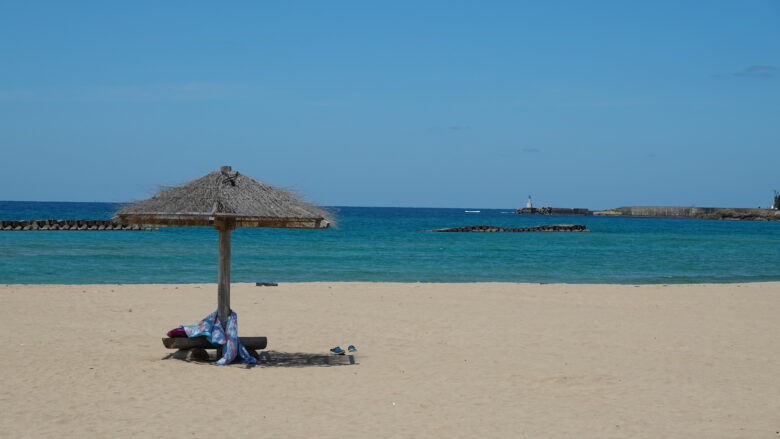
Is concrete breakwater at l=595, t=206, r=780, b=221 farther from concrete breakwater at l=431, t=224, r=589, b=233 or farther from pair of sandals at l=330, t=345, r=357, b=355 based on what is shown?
pair of sandals at l=330, t=345, r=357, b=355

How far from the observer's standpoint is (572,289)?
20.1m

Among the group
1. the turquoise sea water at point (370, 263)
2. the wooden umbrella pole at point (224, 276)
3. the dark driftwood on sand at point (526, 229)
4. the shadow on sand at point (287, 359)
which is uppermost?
the wooden umbrella pole at point (224, 276)

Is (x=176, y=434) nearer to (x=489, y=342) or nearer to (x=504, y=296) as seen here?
(x=489, y=342)

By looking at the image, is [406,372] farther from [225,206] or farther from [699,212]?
[699,212]

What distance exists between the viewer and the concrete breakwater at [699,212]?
138 meters

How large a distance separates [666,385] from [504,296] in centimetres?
921

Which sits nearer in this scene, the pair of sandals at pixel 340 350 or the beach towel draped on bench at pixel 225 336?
the beach towel draped on bench at pixel 225 336

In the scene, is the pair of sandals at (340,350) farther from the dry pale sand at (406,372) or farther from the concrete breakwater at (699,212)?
the concrete breakwater at (699,212)

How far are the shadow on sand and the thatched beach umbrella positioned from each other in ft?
2.01

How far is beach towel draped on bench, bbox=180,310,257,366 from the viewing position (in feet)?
31.9

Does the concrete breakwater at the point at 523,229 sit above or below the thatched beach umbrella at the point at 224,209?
below

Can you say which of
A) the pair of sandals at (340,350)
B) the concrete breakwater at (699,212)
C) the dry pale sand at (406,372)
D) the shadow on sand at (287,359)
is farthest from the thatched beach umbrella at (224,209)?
the concrete breakwater at (699,212)

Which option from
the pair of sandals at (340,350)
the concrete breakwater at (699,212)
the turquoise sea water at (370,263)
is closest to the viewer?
the pair of sandals at (340,350)

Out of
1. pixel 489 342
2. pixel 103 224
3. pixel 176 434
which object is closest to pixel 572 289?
pixel 489 342
